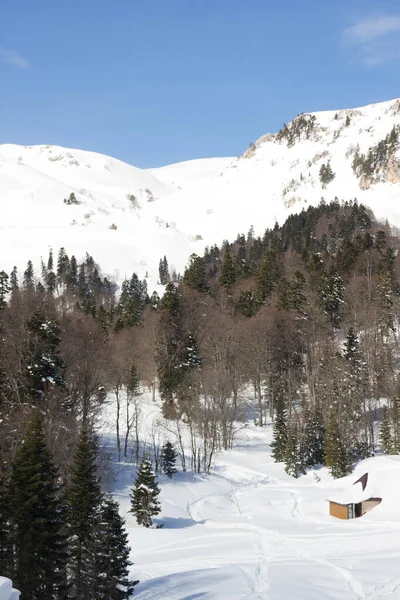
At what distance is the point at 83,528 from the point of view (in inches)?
745

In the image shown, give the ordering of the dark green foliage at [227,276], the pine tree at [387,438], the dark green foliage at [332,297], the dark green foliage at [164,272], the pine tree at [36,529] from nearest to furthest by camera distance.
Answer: the pine tree at [36,529], the pine tree at [387,438], the dark green foliage at [332,297], the dark green foliage at [227,276], the dark green foliage at [164,272]

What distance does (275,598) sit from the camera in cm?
1936

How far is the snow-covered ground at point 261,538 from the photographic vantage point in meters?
20.7

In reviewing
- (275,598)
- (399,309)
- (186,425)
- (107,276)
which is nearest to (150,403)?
(186,425)

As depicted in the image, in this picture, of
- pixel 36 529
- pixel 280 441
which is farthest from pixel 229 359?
pixel 36 529

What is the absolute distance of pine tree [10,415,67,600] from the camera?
632 inches

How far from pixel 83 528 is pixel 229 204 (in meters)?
159

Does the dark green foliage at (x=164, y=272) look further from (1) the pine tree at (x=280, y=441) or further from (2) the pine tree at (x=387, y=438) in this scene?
(2) the pine tree at (x=387, y=438)

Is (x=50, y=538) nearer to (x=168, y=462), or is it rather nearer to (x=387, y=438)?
(x=168, y=462)

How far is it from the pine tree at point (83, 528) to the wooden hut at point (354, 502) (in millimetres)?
19591

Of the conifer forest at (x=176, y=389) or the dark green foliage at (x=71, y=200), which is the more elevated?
the dark green foliage at (x=71, y=200)

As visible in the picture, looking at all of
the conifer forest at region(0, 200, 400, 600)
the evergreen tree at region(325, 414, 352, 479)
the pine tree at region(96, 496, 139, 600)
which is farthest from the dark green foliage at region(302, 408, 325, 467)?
the pine tree at region(96, 496, 139, 600)

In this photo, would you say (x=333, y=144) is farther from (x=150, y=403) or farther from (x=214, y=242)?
(x=150, y=403)

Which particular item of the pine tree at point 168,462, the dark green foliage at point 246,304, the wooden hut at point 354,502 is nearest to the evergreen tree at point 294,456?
the wooden hut at point 354,502
